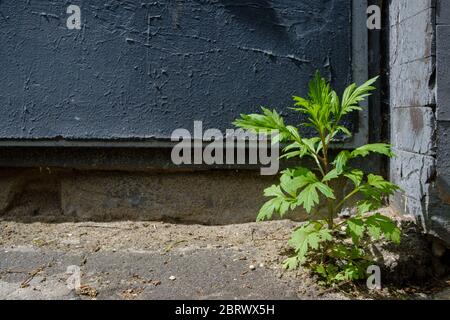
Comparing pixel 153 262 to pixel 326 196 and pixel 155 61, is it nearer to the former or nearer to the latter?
pixel 326 196

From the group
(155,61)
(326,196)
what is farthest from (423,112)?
(155,61)

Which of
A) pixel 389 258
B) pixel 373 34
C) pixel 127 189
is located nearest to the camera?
pixel 389 258

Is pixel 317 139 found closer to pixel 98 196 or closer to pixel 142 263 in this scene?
pixel 142 263

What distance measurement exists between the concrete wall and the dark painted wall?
400mm

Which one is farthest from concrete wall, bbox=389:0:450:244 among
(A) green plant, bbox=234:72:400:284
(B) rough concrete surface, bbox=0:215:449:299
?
(B) rough concrete surface, bbox=0:215:449:299

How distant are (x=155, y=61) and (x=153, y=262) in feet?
4.57

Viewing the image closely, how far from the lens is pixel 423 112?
292cm

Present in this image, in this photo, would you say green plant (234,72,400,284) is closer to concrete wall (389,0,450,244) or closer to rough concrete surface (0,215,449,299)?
rough concrete surface (0,215,449,299)

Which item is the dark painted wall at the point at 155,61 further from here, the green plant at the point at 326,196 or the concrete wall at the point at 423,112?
the green plant at the point at 326,196

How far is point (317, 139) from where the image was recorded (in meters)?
2.88

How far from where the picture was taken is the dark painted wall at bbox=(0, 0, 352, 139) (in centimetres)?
343

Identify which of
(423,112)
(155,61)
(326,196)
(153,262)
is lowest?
(153,262)

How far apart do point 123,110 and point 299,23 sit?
4.44 feet

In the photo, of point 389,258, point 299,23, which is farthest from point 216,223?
point 299,23
